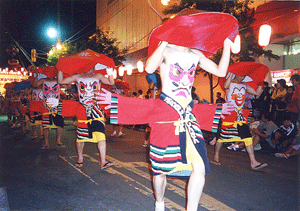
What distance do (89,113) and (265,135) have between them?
5.48 metres

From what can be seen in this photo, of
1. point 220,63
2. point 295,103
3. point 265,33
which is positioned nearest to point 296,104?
point 295,103

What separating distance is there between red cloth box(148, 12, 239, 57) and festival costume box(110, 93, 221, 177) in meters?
0.57

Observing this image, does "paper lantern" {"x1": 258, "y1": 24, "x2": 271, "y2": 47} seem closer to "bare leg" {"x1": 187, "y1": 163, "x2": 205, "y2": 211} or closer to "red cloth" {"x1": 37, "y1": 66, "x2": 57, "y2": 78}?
"red cloth" {"x1": 37, "y1": 66, "x2": 57, "y2": 78}

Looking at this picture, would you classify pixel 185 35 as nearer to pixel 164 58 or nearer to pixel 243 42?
pixel 164 58

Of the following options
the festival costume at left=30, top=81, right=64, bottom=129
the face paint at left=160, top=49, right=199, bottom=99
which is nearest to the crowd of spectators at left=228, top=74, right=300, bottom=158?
the festival costume at left=30, top=81, right=64, bottom=129

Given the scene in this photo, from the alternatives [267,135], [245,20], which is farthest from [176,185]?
→ [245,20]

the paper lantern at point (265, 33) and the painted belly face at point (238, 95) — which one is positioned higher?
the paper lantern at point (265, 33)

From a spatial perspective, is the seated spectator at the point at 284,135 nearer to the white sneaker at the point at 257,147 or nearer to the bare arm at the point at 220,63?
the white sneaker at the point at 257,147

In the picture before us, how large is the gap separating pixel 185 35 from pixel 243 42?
9.53 metres

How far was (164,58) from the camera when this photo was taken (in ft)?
9.84

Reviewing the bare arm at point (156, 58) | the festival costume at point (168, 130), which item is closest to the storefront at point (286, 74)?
the festival costume at point (168, 130)

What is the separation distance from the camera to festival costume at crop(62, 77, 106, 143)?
18.2ft

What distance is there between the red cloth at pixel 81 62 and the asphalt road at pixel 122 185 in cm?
192

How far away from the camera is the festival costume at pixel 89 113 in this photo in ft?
18.2
